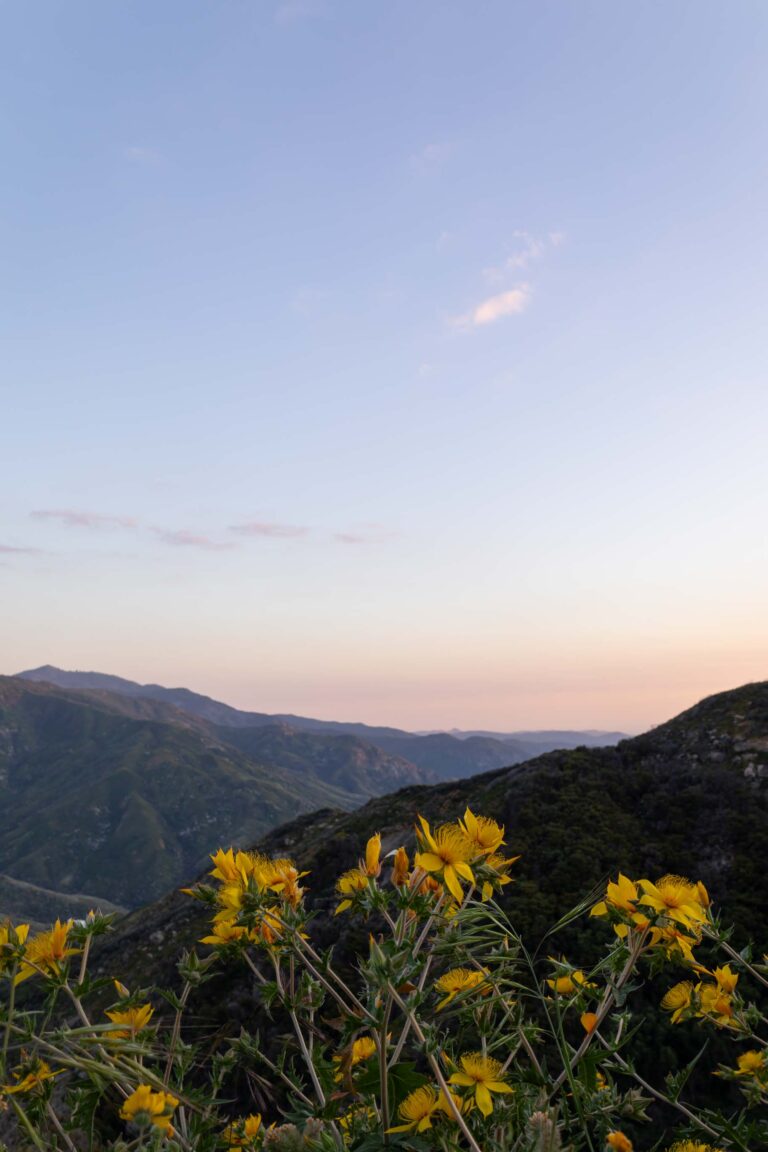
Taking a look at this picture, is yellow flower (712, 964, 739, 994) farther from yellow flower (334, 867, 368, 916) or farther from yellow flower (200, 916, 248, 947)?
yellow flower (200, 916, 248, 947)

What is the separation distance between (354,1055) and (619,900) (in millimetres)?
1065

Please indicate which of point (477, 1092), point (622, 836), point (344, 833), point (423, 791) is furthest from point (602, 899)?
point (423, 791)

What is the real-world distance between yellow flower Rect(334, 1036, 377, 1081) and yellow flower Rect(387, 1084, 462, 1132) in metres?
0.19

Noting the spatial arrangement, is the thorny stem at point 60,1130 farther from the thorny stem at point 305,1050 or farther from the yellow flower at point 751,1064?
the yellow flower at point 751,1064

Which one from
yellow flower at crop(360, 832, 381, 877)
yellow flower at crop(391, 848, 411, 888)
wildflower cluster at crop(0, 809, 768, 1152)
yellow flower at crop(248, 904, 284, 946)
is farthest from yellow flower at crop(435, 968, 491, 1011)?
yellow flower at crop(248, 904, 284, 946)

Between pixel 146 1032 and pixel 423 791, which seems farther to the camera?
pixel 423 791

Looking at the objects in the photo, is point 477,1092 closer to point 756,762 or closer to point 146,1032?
point 146,1032

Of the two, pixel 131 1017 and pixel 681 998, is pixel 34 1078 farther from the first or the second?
pixel 681 998

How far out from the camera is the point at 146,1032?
6.91 feet

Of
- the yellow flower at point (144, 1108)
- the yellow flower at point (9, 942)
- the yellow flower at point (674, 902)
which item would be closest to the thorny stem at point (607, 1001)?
the yellow flower at point (674, 902)

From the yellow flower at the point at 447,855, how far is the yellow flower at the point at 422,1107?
1.78 ft

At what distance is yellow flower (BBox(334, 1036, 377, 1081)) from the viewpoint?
77.5 inches

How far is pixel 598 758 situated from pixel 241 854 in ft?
84.4

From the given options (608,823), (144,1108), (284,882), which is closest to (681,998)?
(284,882)
